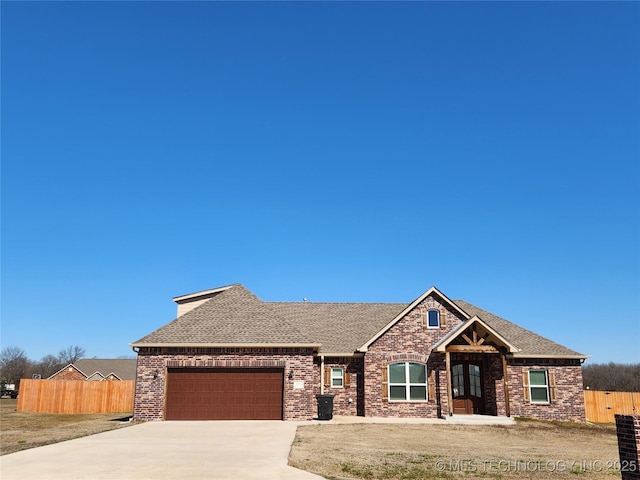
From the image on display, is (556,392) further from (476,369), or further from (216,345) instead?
(216,345)

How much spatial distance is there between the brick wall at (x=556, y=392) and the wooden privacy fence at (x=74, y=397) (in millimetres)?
23622

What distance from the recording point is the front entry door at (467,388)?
2452 cm

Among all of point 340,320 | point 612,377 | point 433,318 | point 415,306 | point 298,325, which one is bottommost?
point 612,377

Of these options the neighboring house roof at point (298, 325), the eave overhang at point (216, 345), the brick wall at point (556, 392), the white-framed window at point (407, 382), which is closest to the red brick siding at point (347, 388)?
the neighboring house roof at point (298, 325)

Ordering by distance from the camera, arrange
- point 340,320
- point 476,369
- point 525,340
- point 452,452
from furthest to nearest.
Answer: point 340,320, point 525,340, point 476,369, point 452,452

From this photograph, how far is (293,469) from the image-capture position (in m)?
10.4

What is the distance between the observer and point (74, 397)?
1266 inches

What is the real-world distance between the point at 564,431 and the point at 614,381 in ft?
275

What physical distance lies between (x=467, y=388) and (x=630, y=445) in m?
17.5

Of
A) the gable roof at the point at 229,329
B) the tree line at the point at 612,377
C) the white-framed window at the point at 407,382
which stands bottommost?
the tree line at the point at 612,377

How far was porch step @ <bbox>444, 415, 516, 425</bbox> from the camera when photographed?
864 inches

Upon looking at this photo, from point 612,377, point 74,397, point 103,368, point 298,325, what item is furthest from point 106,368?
point 612,377

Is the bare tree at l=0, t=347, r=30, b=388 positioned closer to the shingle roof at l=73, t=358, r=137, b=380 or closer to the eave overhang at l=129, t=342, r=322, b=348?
the shingle roof at l=73, t=358, r=137, b=380

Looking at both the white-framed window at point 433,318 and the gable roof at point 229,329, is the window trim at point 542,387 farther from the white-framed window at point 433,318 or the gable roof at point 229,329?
the gable roof at point 229,329
